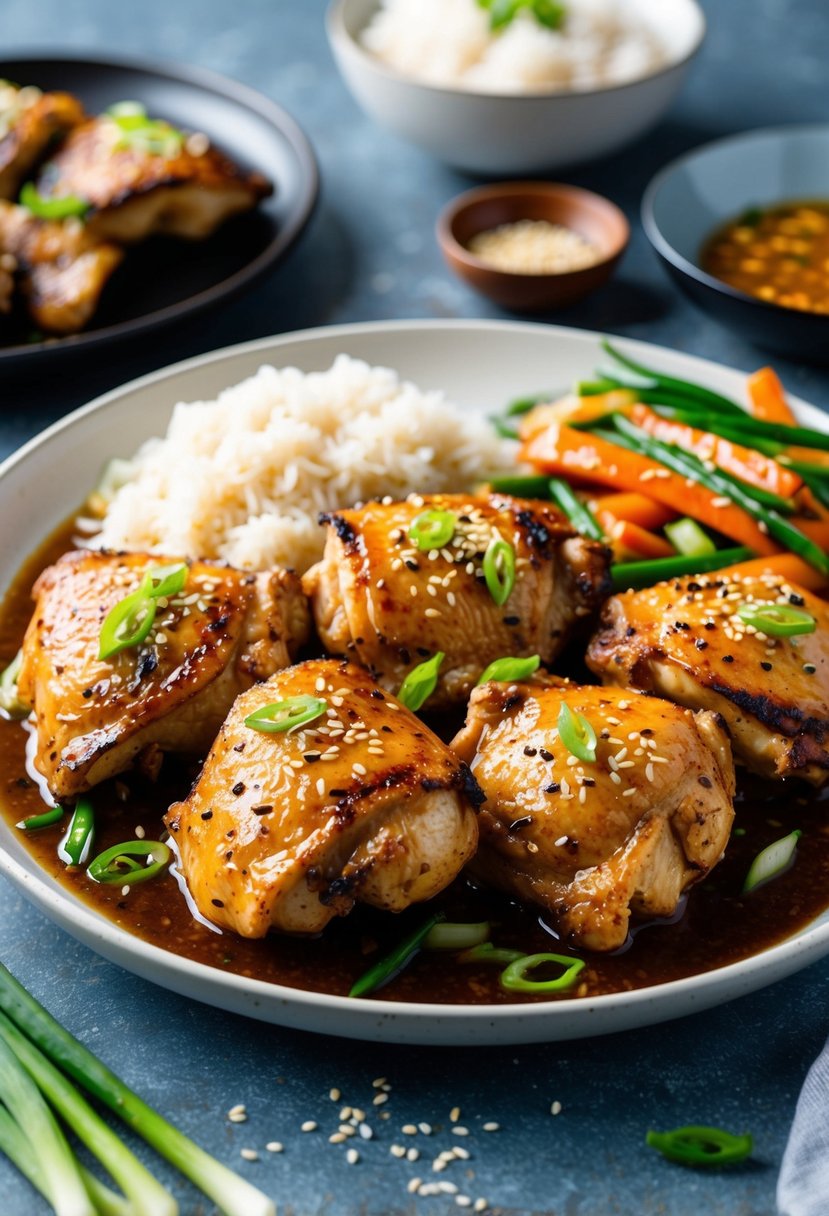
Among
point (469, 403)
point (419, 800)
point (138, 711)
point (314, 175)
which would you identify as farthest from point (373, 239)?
point (419, 800)

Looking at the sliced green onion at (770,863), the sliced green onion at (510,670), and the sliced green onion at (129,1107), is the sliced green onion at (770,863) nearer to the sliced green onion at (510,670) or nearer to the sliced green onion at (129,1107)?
the sliced green onion at (510,670)

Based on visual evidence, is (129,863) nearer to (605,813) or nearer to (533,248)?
(605,813)

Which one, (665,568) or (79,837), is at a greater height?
(79,837)

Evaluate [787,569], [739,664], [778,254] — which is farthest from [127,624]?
[778,254]

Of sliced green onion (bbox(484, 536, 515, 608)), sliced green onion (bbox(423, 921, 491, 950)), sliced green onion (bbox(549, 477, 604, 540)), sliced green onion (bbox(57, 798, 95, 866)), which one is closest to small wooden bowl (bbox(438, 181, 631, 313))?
sliced green onion (bbox(549, 477, 604, 540))

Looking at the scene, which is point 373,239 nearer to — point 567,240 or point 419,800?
point 567,240

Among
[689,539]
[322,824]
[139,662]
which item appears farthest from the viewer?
[689,539]
